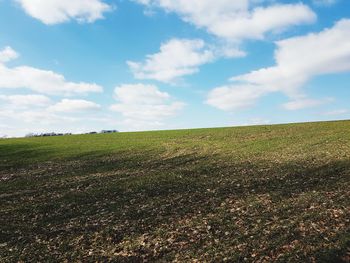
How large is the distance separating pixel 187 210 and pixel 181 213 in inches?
21.4

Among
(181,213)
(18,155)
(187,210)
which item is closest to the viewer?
(181,213)

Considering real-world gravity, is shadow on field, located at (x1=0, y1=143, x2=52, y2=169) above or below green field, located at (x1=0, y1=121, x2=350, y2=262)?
above

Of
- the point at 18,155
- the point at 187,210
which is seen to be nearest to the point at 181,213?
the point at 187,210

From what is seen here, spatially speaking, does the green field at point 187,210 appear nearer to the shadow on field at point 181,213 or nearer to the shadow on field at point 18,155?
the shadow on field at point 181,213

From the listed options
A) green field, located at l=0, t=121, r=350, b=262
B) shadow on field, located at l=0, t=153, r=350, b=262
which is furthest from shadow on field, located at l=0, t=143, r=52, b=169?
shadow on field, located at l=0, t=153, r=350, b=262

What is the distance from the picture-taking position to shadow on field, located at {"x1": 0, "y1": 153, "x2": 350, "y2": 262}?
45.0 ft

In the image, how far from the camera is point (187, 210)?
18.8 metres

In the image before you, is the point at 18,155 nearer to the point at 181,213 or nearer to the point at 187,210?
the point at 187,210

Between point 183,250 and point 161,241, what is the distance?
1475 millimetres

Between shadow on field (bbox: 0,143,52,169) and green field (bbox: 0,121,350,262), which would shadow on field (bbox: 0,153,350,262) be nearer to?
green field (bbox: 0,121,350,262)

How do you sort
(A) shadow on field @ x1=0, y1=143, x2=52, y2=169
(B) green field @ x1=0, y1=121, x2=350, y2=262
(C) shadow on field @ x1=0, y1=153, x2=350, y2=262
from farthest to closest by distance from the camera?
(A) shadow on field @ x1=0, y1=143, x2=52, y2=169 < (C) shadow on field @ x1=0, y1=153, x2=350, y2=262 < (B) green field @ x1=0, y1=121, x2=350, y2=262

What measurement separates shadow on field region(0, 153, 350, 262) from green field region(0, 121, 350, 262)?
0.05 metres

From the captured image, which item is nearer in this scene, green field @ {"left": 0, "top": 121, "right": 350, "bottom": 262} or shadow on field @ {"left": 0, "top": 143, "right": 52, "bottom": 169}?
green field @ {"left": 0, "top": 121, "right": 350, "bottom": 262}

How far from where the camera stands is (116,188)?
84.1ft
